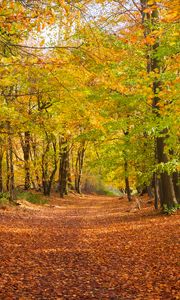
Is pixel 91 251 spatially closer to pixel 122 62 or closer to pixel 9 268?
pixel 9 268

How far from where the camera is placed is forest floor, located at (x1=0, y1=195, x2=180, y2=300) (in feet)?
22.1

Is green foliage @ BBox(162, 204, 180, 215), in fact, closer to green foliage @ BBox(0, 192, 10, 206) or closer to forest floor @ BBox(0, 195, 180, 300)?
forest floor @ BBox(0, 195, 180, 300)

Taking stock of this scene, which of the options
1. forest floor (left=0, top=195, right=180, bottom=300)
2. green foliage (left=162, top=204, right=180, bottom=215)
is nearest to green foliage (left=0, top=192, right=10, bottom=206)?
forest floor (left=0, top=195, right=180, bottom=300)

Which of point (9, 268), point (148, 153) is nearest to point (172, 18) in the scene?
point (9, 268)

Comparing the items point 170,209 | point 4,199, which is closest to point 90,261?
point 170,209

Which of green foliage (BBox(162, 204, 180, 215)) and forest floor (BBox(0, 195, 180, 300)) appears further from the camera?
green foliage (BBox(162, 204, 180, 215))

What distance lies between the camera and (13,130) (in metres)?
17.5

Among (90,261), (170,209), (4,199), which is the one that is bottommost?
(90,261)

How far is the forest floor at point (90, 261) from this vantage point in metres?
6.72

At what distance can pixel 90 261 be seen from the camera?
364 inches

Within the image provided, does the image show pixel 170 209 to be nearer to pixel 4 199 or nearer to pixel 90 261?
pixel 90 261

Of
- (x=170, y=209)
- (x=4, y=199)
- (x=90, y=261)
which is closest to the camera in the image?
(x=90, y=261)

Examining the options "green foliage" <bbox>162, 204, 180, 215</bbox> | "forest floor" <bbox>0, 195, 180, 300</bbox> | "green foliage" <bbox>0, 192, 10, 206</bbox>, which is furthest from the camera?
"green foliage" <bbox>0, 192, 10, 206</bbox>

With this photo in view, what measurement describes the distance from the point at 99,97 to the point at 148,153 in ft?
14.4
